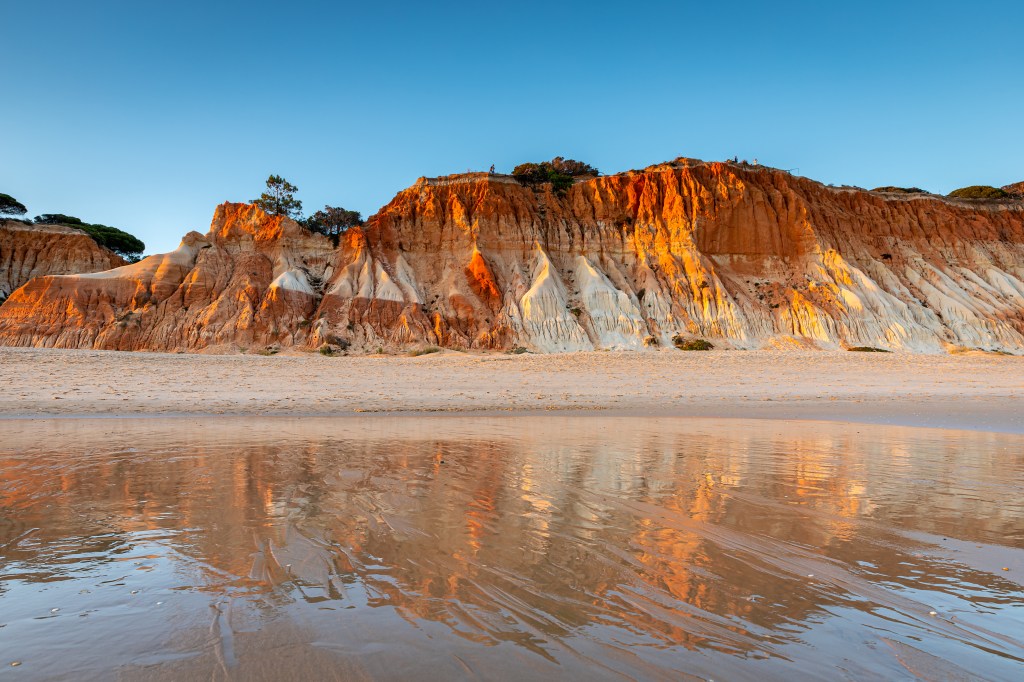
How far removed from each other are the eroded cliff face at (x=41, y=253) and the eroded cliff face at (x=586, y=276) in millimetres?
10007

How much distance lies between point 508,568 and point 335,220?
1993 inches

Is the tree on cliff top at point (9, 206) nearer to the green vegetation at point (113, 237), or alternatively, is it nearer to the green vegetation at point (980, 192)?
the green vegetation at point (113, 237)

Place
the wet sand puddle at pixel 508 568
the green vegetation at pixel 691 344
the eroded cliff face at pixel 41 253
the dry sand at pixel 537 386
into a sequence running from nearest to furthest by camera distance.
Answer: the wet sand puddle at pixel 508 568 → the dry sand at pixel 537 386 → the green vegetation at pixel 691 344 → the eroded cliff face at pixel 41 253

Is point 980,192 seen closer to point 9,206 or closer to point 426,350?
point 426,350

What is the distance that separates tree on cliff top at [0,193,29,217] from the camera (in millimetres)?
55469

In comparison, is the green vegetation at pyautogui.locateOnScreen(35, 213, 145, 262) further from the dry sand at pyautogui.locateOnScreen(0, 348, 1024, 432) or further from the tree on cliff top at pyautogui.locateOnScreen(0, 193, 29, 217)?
the dry sand at pyautogui.locateOnScreen(0, 348, 1024, 432)

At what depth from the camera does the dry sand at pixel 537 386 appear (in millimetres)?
15469

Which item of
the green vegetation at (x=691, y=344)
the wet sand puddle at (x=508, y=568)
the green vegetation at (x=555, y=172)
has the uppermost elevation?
the green vegetation at (x=555, y=172)

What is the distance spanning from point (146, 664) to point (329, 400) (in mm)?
14522

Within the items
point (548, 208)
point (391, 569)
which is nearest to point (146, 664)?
point (391, 569)

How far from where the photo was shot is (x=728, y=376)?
22.0 metres

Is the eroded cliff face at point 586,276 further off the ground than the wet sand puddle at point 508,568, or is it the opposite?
the eroded cliff face at point 586,276

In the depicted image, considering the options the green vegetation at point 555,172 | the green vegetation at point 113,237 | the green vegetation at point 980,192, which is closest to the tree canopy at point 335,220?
the green vegetation at point 555,172

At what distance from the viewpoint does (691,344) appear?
1571 inches
